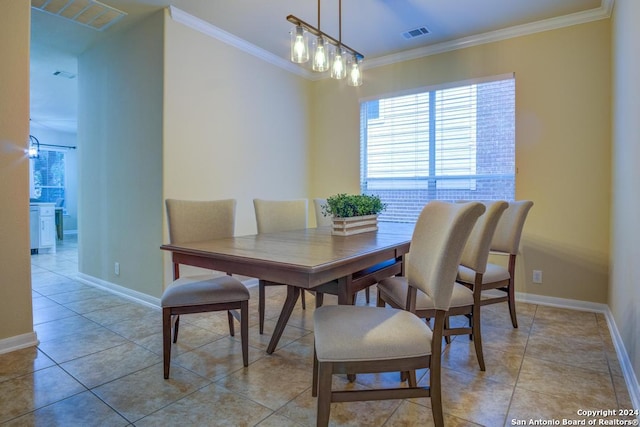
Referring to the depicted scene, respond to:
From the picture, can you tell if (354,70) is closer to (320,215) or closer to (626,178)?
(320,215)

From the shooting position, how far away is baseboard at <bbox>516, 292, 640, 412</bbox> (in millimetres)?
1729

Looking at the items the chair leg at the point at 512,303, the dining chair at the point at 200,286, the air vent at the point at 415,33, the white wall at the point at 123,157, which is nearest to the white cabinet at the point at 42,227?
the white wall at the point at 123,157

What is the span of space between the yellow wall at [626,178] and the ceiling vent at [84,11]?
3.73 metres

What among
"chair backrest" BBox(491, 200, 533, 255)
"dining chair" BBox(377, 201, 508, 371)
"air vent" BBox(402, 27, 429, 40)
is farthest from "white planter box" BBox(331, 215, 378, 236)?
"air vent" BBox(402, 27, 429, 40)

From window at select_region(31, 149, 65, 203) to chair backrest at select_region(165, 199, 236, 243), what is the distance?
23.9 feet

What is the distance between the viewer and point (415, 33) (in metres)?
3.46

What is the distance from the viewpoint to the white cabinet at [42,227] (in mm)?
5973

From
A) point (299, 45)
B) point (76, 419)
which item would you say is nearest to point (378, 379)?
point (76, 419)

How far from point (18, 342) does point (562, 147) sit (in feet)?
14.6

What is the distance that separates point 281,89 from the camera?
4312mm

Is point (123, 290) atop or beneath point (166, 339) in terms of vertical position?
beneath

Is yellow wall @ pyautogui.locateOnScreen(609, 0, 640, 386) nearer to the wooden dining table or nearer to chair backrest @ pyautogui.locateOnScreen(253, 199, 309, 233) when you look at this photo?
the wooden dining table

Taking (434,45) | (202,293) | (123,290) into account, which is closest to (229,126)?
(123,290)

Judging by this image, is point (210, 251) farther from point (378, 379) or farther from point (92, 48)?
point (92, 48)
